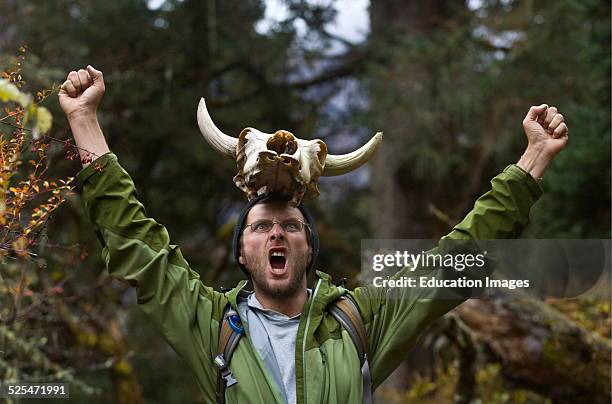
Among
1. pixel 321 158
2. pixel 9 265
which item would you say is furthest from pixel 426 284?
pixel 9 265

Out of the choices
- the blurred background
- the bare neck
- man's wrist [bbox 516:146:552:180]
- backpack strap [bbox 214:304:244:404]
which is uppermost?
the blurred background

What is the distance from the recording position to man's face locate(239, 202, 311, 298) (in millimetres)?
3730

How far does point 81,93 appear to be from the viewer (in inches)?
148

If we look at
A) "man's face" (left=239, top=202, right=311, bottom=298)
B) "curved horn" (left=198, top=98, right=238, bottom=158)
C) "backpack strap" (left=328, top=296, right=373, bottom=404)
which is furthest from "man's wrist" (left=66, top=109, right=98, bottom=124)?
"backpack strap" (left=328, top=296, right=373, bottom=404)

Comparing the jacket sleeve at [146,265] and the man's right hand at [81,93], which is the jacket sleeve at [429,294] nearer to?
the jacket sleeve at [146,265]

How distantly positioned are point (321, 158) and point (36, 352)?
404cm

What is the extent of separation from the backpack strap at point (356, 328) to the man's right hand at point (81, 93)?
1230 millimetres

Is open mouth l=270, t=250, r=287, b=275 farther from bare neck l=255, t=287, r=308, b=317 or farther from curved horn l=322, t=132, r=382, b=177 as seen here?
curved horn l=322, t=132, r=382, b=177

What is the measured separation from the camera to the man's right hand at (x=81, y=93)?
3.70 m

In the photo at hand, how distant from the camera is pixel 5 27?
1020 cm

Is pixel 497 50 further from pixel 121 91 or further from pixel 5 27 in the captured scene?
pixel 5 27

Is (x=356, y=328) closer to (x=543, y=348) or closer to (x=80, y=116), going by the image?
(x=80, y=116)

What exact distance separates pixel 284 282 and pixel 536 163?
1084mm

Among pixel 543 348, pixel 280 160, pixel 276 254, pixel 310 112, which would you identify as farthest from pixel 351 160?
pixel 310 112
